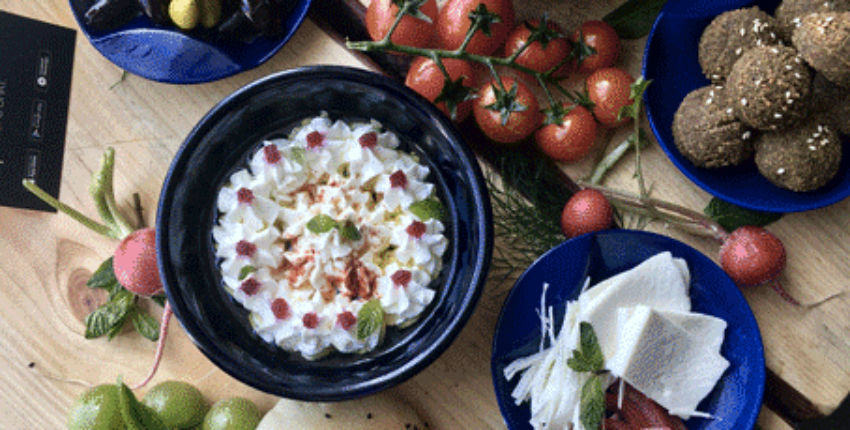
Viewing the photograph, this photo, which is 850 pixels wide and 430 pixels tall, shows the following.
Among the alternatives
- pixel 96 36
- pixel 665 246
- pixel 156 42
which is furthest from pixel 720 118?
pixel 96 36

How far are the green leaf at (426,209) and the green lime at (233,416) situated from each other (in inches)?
21.3

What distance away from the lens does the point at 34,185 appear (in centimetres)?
145

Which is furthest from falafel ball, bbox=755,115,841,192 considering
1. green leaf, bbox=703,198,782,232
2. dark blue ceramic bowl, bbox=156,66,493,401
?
dark blue ceramic bowl, bbox=156,66,493,401

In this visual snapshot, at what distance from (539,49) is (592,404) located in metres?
0.68

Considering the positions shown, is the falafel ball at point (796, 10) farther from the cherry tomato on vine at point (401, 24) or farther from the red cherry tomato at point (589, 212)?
the cherry tomato on vine at point (401, 24)

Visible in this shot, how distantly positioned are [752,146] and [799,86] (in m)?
0.15

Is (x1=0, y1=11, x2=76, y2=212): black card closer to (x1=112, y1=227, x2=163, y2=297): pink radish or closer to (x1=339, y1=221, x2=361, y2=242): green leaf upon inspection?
(x1=112, y1=227, x2=163, y2=297): pink radish

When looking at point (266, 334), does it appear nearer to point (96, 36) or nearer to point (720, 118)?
point (96, 36)

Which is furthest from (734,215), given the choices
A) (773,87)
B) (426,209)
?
(426,209)

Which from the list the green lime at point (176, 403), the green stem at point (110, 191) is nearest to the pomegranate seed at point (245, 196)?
the green stem at point (110, 191)

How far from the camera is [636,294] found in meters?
1.28

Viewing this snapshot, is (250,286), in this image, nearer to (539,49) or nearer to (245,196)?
(245,196)

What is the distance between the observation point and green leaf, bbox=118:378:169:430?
1267mm

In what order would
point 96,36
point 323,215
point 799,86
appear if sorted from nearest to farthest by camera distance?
point 799,86 → point 323,215 → point 96,36
